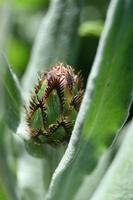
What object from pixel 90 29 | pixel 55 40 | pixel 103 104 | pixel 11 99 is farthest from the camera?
pixel 90 29

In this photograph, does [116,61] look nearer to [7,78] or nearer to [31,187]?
[7,78]

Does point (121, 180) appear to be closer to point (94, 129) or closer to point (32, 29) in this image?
point (94, 129)

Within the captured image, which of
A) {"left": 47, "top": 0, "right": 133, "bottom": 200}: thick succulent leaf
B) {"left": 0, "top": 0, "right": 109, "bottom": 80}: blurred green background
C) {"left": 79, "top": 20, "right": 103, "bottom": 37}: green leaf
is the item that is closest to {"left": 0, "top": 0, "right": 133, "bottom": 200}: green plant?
{"left": 47, "top": 0, "right": 133, "bottom": 200}: thick succulent leaf

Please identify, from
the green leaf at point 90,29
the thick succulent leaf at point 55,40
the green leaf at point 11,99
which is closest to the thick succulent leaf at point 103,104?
the green leaf at point 11,99

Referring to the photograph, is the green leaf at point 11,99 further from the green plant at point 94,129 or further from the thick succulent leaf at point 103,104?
the thick succulent leaf at point 103,104

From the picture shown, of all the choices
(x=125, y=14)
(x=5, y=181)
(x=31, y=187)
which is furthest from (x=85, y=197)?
(x=125, y=14)

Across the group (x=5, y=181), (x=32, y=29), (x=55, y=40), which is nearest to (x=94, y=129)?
(x=5, y=181)
